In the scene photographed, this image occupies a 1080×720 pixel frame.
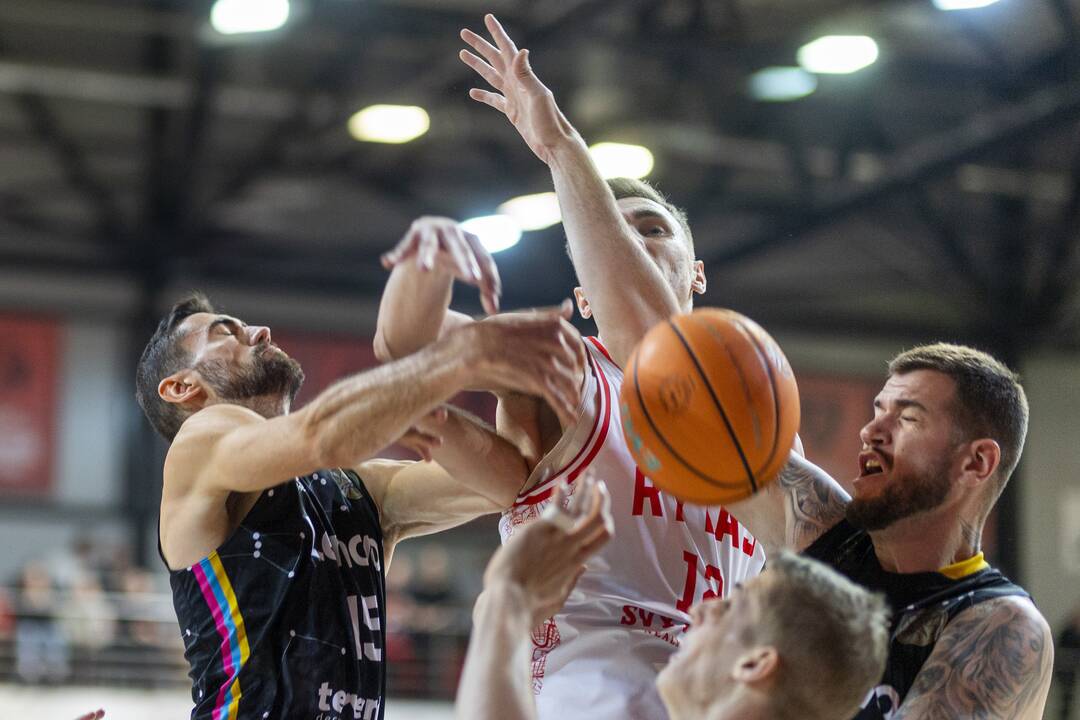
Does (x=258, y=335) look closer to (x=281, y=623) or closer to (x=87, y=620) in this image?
(x=281, y=623)

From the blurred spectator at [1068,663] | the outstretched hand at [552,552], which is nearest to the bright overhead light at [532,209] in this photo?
the blurred spectator at [1068,663]

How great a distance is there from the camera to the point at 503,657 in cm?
286

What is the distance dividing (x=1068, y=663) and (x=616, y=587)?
29.3 ft

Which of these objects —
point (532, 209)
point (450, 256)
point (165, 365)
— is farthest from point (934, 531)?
point (532, 209)

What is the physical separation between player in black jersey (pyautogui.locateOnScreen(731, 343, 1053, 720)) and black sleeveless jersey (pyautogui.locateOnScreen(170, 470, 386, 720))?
4.08ft

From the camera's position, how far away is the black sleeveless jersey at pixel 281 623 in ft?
13.3

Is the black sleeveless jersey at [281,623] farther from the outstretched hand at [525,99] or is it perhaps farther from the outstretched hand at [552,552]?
the outstretched hand at [525,99]

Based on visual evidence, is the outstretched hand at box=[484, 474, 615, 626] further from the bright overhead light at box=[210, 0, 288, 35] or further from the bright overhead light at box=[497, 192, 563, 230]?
the bright overhead light at box=[497, 192, 563, 230]

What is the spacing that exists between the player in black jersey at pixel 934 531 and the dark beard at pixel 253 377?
156 centimetres

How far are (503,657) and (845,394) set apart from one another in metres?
17.1

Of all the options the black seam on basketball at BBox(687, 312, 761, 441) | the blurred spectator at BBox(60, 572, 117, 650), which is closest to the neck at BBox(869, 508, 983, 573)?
the black seam on basketball at BBox(687, 312, 761, 441)

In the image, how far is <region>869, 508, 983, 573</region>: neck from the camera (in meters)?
3.97

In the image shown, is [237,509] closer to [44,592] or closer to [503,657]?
[503,657]

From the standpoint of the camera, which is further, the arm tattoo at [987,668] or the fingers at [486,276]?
the arm tattoo at [987,668]
